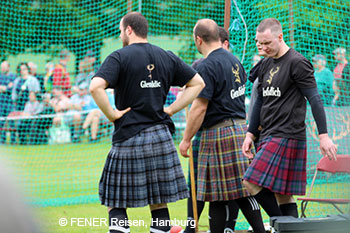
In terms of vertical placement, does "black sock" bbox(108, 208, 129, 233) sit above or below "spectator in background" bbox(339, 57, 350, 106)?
below

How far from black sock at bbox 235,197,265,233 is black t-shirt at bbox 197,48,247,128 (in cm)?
55

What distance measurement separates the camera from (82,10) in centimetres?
1373

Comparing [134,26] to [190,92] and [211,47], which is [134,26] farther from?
[211,47]

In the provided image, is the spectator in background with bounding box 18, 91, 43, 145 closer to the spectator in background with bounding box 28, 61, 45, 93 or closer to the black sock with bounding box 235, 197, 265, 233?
the spectator in background with bounding box 28, 61, 45, 93

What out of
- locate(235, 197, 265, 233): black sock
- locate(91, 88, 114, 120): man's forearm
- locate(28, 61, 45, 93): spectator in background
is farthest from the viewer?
locate(28, 61, 45, 93): spectator in background

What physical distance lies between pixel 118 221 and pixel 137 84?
2.52 feet

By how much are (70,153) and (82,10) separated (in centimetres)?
457

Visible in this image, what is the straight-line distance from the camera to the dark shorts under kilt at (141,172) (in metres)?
3.19

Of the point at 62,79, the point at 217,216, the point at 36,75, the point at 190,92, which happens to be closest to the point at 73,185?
the point at 217,216

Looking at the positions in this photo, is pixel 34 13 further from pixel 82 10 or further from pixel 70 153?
pixel 70 153

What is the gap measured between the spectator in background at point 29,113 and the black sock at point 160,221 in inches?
342

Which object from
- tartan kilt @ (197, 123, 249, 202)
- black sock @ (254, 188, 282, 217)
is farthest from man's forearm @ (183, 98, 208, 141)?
black sock @ (254, 188, 282, 217)

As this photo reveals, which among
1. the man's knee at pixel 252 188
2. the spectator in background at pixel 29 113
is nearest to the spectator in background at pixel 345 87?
the man's knee at pixel 252 188

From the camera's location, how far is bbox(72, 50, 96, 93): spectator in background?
11.2 meters
